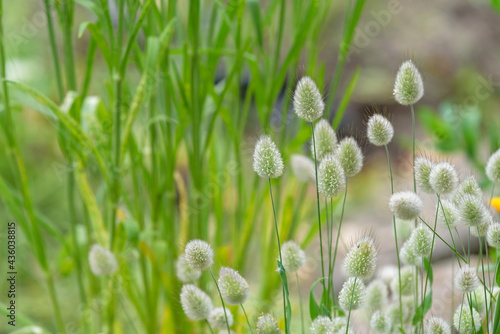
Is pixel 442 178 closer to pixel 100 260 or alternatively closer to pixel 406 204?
pixel 406 204

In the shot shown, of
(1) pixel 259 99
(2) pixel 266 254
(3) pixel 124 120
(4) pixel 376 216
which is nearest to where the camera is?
(3) pixel 124 120

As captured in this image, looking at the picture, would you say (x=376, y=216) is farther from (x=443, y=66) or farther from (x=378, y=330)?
(x=378, y=330)

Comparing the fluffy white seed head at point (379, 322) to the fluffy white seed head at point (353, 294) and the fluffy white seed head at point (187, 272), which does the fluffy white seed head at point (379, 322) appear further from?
the fluffy white seed head at point (187, 272)

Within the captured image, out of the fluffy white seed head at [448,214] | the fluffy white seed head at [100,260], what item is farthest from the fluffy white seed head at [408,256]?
the fluffy white seed head at [100,260]

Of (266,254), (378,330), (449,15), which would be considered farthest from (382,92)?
(378,330)

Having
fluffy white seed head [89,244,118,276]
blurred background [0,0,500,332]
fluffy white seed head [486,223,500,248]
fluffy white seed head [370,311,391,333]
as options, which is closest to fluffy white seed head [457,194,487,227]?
fluffy white seed head [486,223,500,248]

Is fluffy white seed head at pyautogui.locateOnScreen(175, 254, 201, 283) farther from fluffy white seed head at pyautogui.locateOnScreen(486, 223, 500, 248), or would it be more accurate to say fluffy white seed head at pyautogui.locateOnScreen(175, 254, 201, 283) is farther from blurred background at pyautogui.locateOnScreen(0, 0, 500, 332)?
blurred background at pyautogui.locateOnScreen(0, 0, 500, 332)

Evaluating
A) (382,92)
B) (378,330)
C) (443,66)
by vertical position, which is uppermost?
(443,66)

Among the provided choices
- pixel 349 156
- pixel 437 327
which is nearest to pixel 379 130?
pixel 349 156
